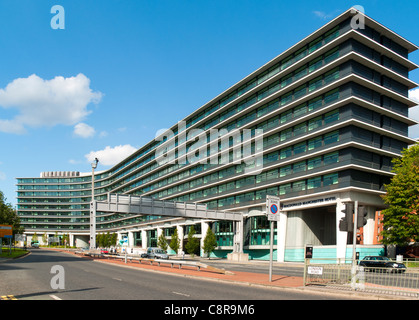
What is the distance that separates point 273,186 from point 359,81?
19.4 m

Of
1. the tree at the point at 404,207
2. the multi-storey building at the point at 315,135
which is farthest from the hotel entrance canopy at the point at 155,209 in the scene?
the tree at the point at 404,207

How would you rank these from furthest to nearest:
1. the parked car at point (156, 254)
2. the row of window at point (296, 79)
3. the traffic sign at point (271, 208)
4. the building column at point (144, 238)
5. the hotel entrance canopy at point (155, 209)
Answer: the building column at point (144, 238), the parked car at point (156, 254), the row of window at point (296, 79), the hotel entrance canopy at point (155, 209), the traffic sign at point (271, 208)

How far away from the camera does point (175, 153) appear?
88.8 m

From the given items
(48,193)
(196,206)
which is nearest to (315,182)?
(196,206)

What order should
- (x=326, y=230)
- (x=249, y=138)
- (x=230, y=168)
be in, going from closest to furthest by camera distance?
(x=326, y=230)
(x=249, y=138)
(x=230, y=168)

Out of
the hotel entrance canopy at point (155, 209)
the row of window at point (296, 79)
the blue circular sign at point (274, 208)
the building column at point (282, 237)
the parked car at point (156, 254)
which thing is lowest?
the parked car at point (156, 254)

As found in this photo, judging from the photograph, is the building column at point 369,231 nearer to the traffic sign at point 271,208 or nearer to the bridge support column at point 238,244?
the bridge support column at point 238,244

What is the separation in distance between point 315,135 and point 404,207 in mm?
13724

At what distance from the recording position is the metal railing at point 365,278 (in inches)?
588

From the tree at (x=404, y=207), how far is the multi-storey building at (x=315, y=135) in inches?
138

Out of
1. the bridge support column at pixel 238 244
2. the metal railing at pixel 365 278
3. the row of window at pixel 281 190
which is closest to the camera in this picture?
the metal railing at pixel 365 278

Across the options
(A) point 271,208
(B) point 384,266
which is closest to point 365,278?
(A) point 271,208
